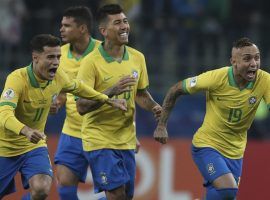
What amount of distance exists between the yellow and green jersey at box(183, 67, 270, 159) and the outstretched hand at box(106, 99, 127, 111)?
0.87m

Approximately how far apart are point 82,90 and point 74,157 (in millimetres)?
1344

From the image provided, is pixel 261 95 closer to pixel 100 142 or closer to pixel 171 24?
pixel 100 142

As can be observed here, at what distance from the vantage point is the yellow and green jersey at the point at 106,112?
11.1m

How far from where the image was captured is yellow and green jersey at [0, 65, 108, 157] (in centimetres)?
1049

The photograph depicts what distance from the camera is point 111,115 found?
36.6ft

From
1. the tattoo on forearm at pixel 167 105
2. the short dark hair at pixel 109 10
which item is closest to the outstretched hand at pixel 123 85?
the tattoo on forearm at pixel 167 105

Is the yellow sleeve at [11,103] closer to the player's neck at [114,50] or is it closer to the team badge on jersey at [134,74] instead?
the player's neck at [114,50]

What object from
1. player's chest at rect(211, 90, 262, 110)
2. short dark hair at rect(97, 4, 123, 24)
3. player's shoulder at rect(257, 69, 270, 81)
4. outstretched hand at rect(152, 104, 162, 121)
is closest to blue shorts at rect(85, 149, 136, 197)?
outstretched hand at rect(152, 104, 162, 121)

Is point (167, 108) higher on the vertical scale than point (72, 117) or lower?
higher

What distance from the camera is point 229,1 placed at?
18781 mm

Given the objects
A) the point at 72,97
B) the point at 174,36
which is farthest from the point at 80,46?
the point at 174,36

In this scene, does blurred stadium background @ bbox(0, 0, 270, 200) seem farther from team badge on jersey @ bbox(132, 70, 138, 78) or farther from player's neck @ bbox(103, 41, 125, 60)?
player's neck @ bbox(103, 41, 125, 60)

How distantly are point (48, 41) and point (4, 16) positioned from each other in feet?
23.2

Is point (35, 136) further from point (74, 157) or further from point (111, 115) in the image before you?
point (74, 157)
